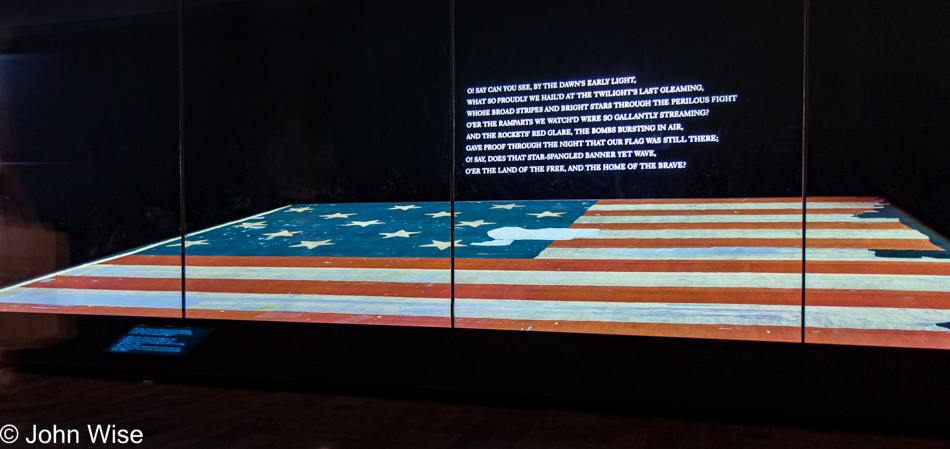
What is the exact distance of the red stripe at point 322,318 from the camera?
3221 millimetres

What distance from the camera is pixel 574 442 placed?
249 centimetres

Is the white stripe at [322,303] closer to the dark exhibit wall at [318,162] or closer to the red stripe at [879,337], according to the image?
the dark exhibit wall at [318,162]

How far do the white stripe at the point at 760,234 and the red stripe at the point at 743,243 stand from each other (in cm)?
1

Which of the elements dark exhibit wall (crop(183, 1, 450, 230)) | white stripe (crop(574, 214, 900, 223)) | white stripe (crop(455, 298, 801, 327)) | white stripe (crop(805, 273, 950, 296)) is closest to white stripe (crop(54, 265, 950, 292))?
white stripe (crop(805, 273, 950, 296))

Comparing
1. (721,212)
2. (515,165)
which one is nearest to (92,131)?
(515,165)

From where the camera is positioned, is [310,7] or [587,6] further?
[310,7]

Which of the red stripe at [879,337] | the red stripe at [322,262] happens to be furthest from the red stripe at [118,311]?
the red stripe at [879,337]

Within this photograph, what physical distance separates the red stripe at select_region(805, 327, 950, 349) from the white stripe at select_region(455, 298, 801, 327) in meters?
0.09

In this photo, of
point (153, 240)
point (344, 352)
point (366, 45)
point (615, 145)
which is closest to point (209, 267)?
point (153, 240)

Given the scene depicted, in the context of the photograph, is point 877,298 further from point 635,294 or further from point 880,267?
point 635,294

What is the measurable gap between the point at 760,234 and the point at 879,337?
0.61m

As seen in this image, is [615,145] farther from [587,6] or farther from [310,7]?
[310,7]

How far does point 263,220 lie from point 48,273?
1764mm

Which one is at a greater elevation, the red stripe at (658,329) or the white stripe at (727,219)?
the white stripe at (727,219)
